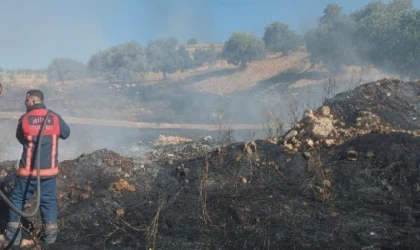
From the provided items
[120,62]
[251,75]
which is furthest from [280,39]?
[120,62]

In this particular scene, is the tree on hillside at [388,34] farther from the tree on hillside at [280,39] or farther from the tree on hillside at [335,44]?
the tree on hillside at [280,39]

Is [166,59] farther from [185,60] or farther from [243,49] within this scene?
[243,49]

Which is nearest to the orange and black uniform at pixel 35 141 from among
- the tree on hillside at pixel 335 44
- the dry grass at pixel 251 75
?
the tree on hillside at pixel 335 44

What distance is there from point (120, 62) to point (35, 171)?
4095 cm

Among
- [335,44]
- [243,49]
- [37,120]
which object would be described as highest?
[243,49]

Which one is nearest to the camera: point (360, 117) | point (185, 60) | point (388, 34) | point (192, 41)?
point (360, 117)

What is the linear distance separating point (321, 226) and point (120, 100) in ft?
92.8

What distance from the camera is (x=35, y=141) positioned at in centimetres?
386

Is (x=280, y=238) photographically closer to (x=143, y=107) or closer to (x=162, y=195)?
(x=162, y=195)

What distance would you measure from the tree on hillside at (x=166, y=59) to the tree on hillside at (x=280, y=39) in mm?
9449

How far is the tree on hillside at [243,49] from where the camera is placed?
41.5 m

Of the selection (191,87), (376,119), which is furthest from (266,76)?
(376,119)

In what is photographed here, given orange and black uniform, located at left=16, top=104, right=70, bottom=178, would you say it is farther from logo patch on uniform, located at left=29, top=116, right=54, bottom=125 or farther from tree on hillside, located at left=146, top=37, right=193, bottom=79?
tree on hillside, located at left=146, top=37, right=193, bottom=79

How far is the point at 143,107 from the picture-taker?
101ft
